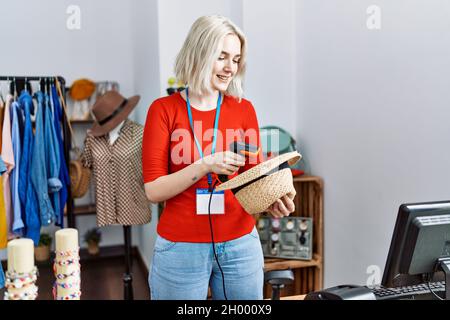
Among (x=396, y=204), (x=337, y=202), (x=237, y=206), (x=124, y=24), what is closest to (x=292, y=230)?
(x=337, y=202)

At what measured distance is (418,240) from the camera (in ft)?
3.51

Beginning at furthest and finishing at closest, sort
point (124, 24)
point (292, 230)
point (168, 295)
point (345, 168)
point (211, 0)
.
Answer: point (124, 24) < point (211, 0) < point (292, 230) < point (345, 168) < point (168, 295)

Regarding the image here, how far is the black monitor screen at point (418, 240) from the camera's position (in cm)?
106

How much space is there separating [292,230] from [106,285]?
1727 millimetres

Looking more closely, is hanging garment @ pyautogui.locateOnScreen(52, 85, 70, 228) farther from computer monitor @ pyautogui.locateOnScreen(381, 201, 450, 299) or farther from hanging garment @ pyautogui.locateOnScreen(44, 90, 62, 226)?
computer monitor @ pyautogui.locateOnScreen(381, 201, 450, 299)

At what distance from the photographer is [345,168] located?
8.21 feet

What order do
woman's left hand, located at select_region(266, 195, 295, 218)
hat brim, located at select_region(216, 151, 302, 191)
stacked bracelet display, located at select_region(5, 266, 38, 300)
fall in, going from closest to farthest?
stacked bracelet display, located at select_region(5, 266, 38, 300) < hat brim, located at select_region(216, 151, 302, 191) < woman's left hand, located at select_region(266, 195, 295, 218)

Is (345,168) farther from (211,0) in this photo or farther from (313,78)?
(211,0)

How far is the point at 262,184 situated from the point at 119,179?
1804mm

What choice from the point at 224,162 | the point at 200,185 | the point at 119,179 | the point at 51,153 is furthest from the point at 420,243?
the point at 51,153

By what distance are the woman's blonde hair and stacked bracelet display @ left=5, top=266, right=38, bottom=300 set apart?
817mm

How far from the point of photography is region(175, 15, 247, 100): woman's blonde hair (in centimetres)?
138

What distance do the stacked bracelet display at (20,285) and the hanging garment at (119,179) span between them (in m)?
2.18

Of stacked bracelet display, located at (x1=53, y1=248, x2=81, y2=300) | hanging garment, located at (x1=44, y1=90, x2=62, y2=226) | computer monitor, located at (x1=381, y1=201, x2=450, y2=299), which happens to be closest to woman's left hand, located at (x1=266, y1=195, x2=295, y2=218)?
computer monitor, located at (x1=381, y1=201, x2=450, y2=299)
